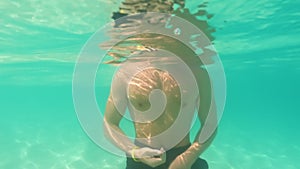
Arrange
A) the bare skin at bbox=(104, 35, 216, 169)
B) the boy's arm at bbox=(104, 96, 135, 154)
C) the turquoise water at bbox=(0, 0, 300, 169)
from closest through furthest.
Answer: the boy's arm at bbox=(104, 96, 135, 154) → the bare skin at bbox=(104, 35, 216, 169) → the turquoise water at bbox=(0, 0, 300, 169)

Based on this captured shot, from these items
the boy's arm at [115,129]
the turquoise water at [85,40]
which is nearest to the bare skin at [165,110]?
the boy's arm at [115,129]

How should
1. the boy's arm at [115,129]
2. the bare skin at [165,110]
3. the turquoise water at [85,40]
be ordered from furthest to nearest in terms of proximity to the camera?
the turquoise water at [85,40] → the bare skin at [165,110] → the boy's arm at [115,129]

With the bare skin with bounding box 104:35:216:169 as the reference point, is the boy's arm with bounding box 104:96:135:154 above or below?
below

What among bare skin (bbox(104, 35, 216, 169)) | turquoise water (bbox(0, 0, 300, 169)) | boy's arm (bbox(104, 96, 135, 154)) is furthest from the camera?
turquoise water (bbox(0, 0, 300, 169))

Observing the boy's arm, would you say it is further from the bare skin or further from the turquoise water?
the turquoise water

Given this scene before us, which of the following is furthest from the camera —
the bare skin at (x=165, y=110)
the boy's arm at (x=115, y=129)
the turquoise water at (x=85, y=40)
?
the turquoise water at (x=85, y=40)

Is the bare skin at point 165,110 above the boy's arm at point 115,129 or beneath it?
above

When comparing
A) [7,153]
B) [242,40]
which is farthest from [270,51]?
[7,153]

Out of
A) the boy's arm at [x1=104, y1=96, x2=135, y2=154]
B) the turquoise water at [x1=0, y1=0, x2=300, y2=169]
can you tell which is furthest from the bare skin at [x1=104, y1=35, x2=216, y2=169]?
the turquoise water at [x1=0, y1=0, x2=300, y2=169]

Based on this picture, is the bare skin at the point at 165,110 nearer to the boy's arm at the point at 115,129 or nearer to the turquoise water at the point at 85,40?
the boy's arm at the point at 115,129

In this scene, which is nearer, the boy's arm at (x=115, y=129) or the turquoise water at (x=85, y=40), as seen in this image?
the boy's arm at (x=115, y=129)

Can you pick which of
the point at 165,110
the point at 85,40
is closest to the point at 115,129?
the point at 165,110

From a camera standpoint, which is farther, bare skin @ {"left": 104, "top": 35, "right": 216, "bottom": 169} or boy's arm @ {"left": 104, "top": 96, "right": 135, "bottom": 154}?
bare skin @ {"left": 104, "top": 35, "right": 216, "bottom": 169}

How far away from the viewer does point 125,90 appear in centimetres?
445
